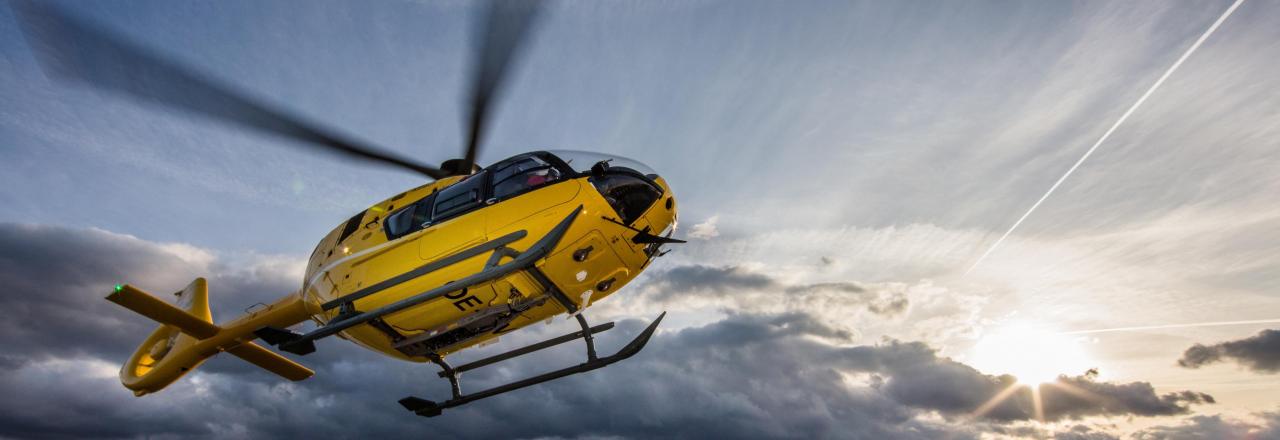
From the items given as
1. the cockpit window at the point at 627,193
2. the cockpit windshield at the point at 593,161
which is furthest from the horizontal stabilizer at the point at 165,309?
the cockpit window at the point at 627,193

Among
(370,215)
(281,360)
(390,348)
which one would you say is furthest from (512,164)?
(281,360)

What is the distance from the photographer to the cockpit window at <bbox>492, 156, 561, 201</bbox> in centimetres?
1159

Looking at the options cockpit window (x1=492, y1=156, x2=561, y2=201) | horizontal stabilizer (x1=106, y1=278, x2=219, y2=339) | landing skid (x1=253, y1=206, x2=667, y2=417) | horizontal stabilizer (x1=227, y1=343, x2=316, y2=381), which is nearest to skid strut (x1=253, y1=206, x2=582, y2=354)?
landing skid (x1=253, y1=206, x2=667, y2=417)

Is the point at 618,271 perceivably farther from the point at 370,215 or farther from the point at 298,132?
the point at 298,132

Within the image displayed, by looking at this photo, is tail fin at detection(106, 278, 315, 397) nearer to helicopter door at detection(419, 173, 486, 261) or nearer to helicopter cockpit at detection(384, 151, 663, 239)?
helicopter door at detection(419, 173, 486, 261)

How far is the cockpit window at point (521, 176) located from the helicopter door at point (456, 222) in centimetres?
38

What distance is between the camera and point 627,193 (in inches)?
447

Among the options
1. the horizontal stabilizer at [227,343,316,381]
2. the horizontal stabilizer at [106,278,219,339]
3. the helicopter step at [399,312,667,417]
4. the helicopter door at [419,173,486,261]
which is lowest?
the helicopter step at [399,312,667,417]

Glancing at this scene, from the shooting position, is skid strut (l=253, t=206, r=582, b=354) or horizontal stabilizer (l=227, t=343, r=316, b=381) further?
horizontal stabilizer (l=227, t=343, r=316, b=381)

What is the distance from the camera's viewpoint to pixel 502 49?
38.0ft

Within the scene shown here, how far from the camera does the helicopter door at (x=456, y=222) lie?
37.9 feet

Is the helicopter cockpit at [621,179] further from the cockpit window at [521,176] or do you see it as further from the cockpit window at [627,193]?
the cockpit window at [521,176]

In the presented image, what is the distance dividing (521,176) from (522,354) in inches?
198

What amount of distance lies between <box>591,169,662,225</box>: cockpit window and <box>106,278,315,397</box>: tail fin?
8.70 m
